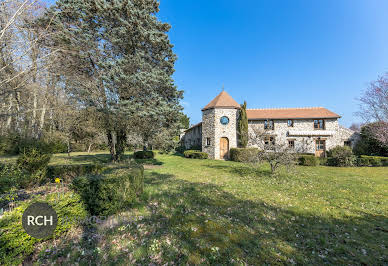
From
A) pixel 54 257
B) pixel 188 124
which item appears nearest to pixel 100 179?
pixel 54 257

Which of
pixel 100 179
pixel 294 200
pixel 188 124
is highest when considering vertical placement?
pixel 188 124

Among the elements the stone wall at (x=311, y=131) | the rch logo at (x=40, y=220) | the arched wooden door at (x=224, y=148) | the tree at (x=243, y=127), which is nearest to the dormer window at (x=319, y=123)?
the stone wall at (x=311, y=131)

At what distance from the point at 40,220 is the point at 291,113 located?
27.0m

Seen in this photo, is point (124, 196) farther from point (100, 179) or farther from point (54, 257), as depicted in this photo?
point (54, 257)

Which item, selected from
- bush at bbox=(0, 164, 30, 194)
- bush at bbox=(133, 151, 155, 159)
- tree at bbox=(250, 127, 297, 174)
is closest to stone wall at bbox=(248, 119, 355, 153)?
tree at bbox=(250, 127, 297, 174)

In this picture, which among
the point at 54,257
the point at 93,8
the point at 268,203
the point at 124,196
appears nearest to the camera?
the point at 54,257

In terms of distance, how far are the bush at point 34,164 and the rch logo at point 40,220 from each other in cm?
396

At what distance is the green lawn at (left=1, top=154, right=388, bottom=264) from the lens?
10.2 ft

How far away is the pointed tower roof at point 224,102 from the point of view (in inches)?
829

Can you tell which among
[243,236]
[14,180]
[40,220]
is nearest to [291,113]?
[243,236]

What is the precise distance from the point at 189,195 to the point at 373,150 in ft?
83.2

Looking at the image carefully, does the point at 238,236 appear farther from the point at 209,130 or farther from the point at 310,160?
the point at 209,130

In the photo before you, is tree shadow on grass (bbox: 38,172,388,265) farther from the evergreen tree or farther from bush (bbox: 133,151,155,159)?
bush (bbox: 133,151,155,159)

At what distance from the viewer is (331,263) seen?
10.1 ft
